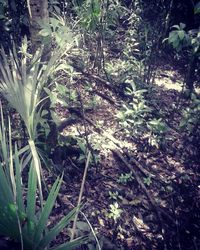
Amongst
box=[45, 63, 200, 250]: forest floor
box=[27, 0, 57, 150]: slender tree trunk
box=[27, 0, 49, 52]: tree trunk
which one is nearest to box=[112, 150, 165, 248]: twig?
box=[45, 63, 200, 250]: forest floor

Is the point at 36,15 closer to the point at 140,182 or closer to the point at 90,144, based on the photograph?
the point at 90,144

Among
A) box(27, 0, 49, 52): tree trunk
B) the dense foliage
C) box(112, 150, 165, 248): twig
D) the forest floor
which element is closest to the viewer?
the dense foliage

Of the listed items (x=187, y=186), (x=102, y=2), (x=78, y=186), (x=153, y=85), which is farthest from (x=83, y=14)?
(x=187, y=186)

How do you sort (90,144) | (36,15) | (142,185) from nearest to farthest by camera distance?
(36,15) → (142,185) → (90,144)

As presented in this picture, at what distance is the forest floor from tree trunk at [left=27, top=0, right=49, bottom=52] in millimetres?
895

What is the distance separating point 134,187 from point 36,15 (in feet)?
5.85

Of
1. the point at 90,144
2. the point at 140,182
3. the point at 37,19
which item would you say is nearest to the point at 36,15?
the point at 37,19

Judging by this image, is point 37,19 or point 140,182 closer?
point 37,19

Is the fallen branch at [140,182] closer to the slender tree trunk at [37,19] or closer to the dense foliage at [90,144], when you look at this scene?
the dense foliage at [90,144]

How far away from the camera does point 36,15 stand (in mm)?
2314

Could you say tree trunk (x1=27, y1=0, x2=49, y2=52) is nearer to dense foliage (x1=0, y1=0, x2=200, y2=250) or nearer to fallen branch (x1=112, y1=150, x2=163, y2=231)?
dense foliage (x1=0, y1=0, x2=200, y2=250)

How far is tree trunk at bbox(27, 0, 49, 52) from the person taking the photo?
7.46ft

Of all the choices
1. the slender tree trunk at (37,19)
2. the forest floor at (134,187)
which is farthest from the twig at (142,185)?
the slender tree trunk at (37,19)

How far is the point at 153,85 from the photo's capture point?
4.61 meters
